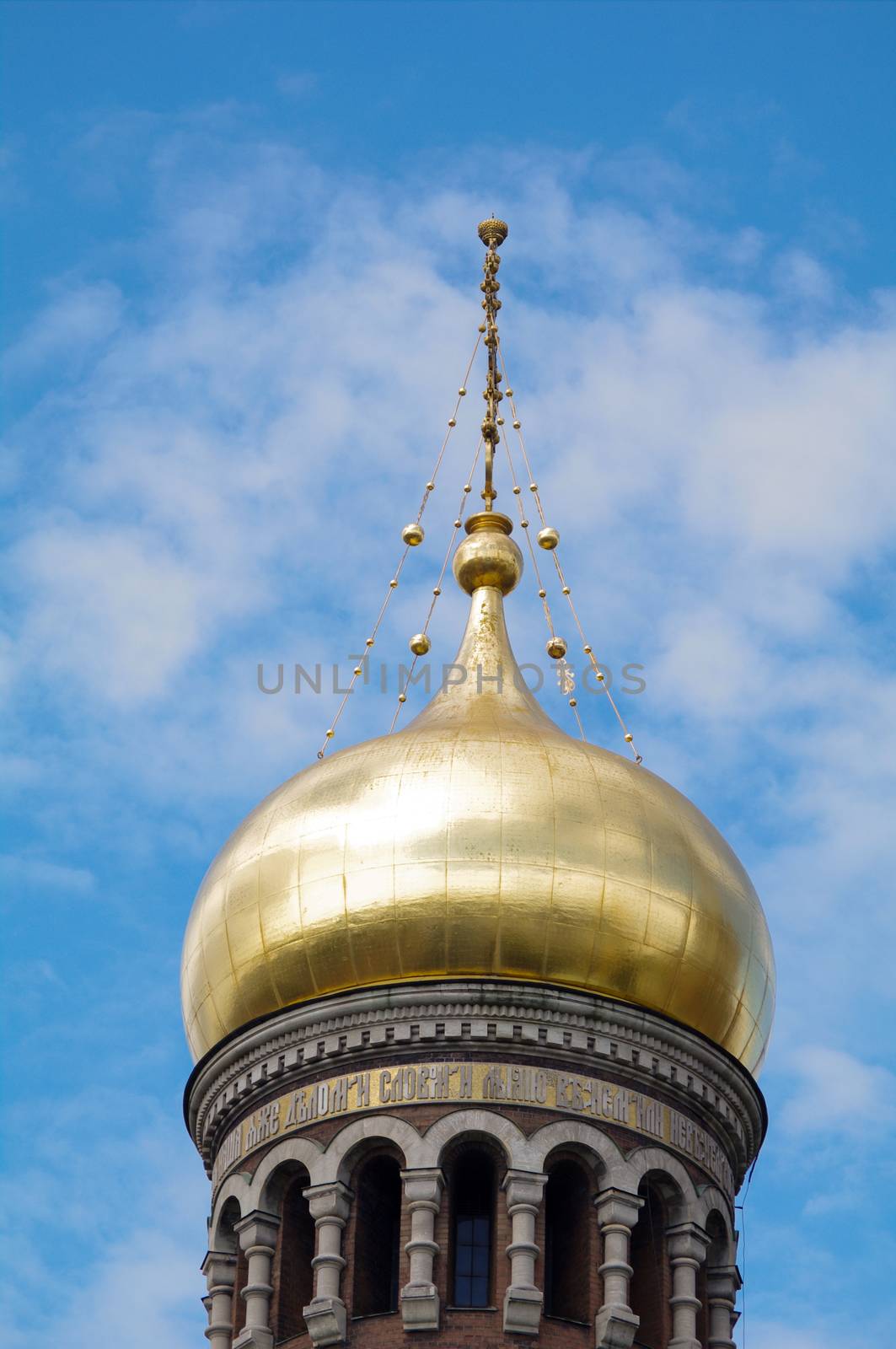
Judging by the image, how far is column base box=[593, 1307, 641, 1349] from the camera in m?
33.3

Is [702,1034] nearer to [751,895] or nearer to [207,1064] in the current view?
[751,895]

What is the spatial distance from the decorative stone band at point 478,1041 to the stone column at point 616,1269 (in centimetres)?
135

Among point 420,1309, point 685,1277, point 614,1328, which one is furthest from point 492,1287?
point 685,1277

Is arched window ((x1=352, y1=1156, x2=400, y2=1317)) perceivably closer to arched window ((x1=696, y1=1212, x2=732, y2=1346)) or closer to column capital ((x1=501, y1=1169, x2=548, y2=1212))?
column capital ((x1=501, y1=1169, x2=548, y2=1212))

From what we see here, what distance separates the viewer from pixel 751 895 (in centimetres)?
3684

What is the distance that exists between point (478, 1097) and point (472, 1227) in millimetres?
1309

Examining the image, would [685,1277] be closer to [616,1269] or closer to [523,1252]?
[616,1269]

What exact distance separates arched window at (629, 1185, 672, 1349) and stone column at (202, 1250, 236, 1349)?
4068 millimetres

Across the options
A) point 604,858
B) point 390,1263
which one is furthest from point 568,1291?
point 604,858

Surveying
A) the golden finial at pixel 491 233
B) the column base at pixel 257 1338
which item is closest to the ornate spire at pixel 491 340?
the golden finial at pixel 491 233

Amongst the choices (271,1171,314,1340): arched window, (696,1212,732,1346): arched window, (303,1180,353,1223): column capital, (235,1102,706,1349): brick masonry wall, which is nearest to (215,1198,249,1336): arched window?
(235,1102,706,1349): brick masonry wall

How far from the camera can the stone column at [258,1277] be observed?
34094 mm

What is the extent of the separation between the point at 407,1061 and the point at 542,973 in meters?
1.59

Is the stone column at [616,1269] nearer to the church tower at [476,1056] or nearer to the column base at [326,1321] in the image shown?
the church tower at [476,1056]
